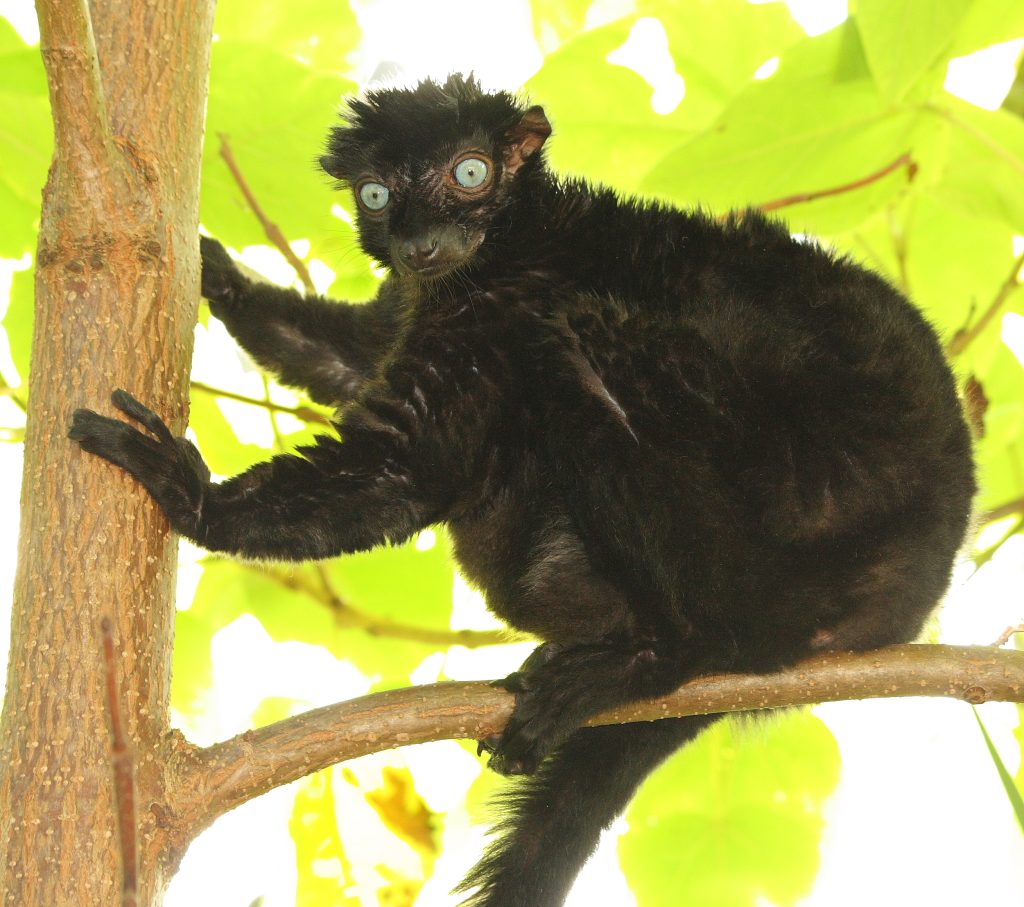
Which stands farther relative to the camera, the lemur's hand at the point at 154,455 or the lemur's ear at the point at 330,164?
the lemur's ear at the point at 330,164

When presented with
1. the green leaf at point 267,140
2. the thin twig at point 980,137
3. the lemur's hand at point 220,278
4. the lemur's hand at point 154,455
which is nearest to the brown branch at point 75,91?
the lemur's hand at point 154,455

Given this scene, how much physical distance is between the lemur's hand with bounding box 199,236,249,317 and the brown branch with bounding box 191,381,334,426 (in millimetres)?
320

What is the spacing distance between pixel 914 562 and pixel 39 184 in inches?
94.3

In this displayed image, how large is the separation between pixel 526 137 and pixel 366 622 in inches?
57.2

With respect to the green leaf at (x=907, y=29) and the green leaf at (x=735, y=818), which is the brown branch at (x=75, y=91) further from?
the green leaf at (x=735, y=818)

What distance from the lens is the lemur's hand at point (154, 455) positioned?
2.44 metres

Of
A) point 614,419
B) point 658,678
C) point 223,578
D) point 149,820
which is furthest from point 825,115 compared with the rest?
point 149,820

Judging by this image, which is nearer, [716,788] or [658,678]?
[658,678]

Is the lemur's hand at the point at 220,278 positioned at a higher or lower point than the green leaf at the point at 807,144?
higher

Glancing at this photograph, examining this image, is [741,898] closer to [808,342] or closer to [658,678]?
[658,678]

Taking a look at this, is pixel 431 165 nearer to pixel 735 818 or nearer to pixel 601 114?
pixel 601 114

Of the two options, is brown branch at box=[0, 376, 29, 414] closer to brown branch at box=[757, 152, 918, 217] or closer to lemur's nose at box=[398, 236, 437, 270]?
lemur's nose at box=[398, 236, 437, 270]

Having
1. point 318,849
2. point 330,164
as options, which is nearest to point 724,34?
point 330,164

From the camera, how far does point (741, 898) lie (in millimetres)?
3100
